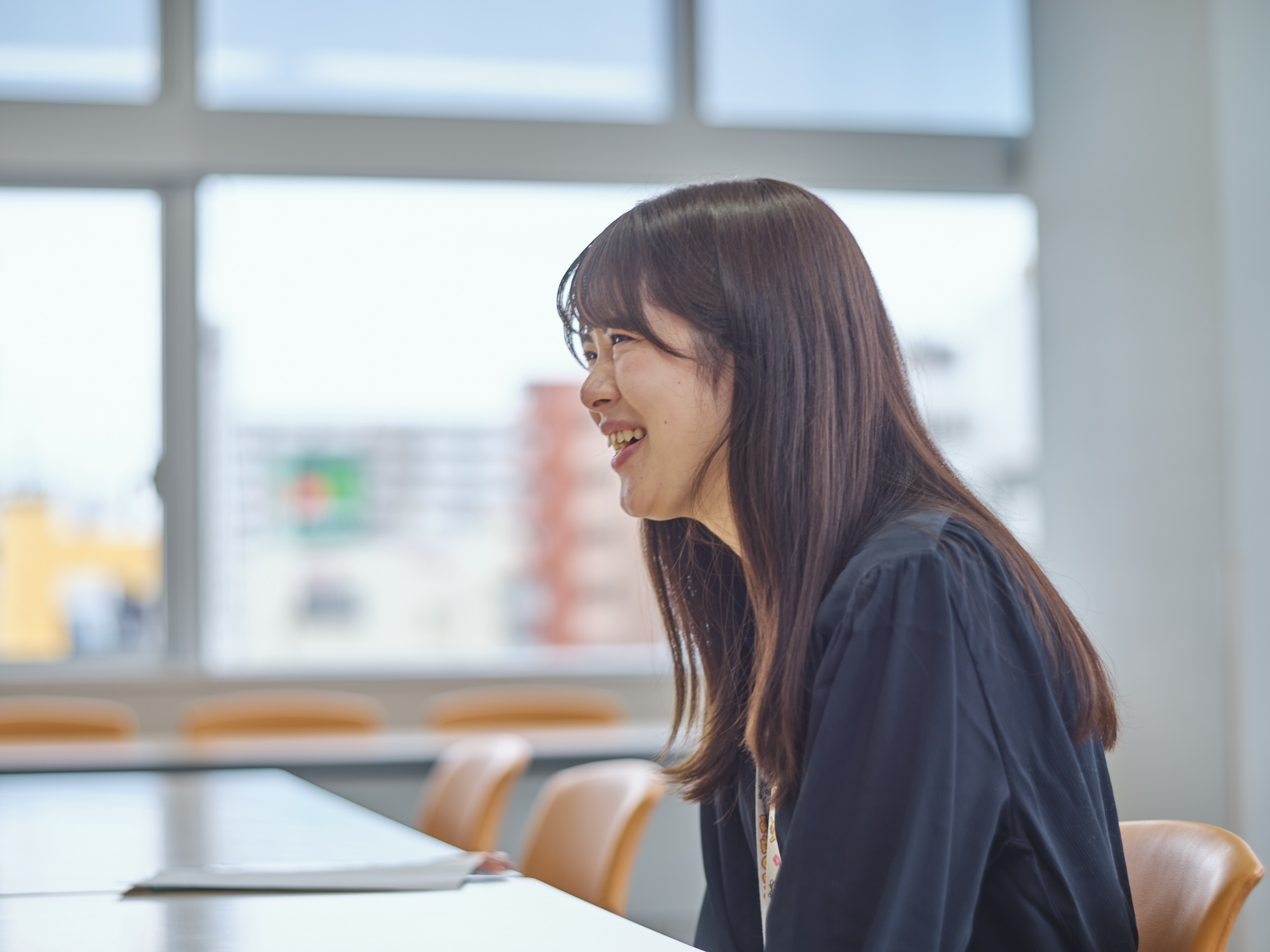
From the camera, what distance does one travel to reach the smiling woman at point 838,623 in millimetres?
977

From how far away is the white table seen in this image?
1157 millimetres

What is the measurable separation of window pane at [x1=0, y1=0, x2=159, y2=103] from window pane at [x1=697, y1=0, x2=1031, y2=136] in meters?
2.29

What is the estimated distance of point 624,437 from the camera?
4.43ft

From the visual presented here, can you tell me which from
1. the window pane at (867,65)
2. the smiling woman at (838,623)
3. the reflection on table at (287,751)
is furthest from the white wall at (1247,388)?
the smiling woman at (838,623)

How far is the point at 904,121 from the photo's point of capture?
5434 mm

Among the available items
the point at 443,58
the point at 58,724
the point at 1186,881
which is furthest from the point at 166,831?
the point at 443,58

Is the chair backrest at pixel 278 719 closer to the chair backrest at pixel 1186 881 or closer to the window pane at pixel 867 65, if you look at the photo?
the window pane at pixel 867 65

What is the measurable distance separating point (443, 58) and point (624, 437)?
423 centimetres

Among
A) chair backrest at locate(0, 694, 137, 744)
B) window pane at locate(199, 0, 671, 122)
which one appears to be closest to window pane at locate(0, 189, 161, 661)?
window pane at locate(199, 0, 671, 122)

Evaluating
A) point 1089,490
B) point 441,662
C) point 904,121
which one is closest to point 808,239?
point 1089,490

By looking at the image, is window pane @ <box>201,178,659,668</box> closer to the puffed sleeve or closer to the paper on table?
the paper on table

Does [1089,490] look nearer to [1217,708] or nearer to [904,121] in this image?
[1217,708]

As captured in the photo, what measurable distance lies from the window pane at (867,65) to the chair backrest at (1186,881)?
174 inches

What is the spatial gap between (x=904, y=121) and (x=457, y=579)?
2786 mm
